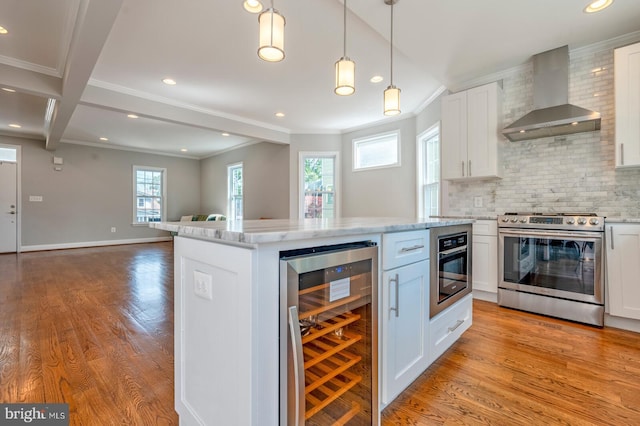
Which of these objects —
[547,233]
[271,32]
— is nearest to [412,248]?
[271,32]

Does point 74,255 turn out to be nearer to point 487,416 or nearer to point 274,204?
point 274,204

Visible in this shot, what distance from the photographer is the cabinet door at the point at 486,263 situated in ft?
9.89

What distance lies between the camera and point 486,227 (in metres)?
3.05

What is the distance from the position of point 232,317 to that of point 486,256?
9.78 ft

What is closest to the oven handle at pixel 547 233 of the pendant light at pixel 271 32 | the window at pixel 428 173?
the window at pixel 428 173

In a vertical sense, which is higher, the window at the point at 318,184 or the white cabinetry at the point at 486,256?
the window at the point at 318,184

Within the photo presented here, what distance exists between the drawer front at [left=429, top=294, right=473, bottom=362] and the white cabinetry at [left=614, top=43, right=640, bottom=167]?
71.8 inches

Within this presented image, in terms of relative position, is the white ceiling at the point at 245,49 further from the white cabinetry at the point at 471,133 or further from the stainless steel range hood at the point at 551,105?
the white cabinetry at the point at 471,133

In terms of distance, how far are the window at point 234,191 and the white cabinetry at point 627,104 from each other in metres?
6.69

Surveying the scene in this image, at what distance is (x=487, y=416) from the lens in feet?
4.52

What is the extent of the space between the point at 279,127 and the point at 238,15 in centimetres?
338

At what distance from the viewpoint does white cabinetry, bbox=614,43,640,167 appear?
7.64 feet

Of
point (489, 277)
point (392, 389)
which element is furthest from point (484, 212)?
point (392, 389)

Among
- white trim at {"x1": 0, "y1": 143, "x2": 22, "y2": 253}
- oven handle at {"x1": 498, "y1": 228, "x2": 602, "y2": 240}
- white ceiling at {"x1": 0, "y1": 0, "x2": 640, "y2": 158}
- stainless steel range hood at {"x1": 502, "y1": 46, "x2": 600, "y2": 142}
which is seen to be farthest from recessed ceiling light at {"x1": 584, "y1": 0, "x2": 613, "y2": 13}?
white trim at {"x1": 0, "y1": 143, "x2": 22, "y2": 253}
